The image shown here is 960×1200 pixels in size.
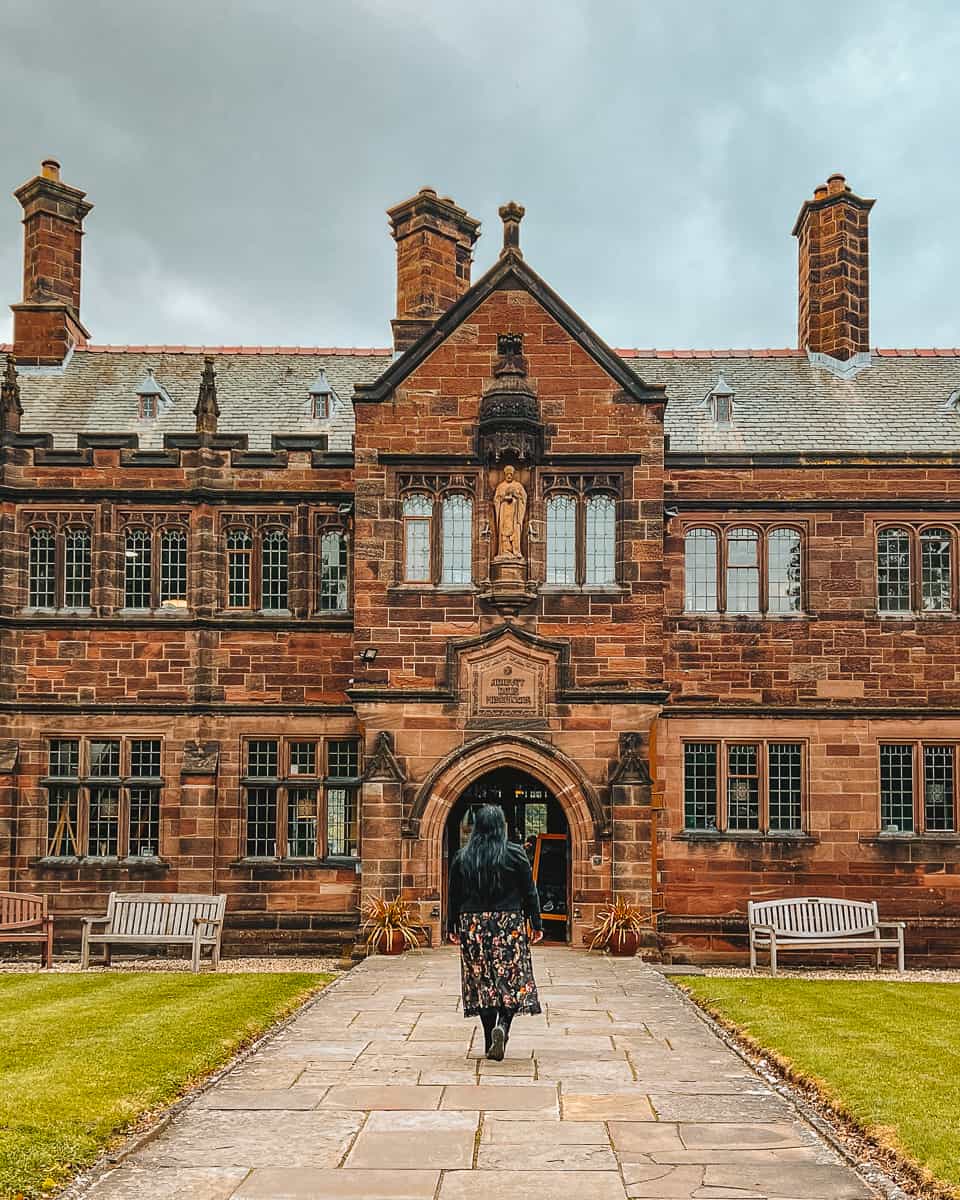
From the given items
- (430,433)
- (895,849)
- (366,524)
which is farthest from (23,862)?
(895,849)

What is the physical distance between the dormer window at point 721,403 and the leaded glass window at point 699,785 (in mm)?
6475

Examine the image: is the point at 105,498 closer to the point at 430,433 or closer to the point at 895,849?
the point at 430,433

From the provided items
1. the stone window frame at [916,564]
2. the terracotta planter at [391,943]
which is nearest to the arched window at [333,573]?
the terracotta planter at [391,943]

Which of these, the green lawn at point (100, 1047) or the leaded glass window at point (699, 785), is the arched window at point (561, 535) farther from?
the green lawn at point (100, 1047)

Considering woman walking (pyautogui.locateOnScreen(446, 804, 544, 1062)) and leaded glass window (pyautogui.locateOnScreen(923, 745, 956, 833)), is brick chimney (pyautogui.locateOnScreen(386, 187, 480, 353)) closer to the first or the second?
leaded glass window (pyautogui.locateOnScreen(923, 745, 956, 833))

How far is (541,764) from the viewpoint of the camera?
23.0 m

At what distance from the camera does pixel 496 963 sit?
1209 centimetres

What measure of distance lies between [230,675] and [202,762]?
1.61 metres

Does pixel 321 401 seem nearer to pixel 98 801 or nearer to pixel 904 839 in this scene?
pixel 98 801

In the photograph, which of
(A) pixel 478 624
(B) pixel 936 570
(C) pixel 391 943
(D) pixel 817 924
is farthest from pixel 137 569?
(B) pixel 936 570

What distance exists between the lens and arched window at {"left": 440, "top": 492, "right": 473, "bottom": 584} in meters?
23.8

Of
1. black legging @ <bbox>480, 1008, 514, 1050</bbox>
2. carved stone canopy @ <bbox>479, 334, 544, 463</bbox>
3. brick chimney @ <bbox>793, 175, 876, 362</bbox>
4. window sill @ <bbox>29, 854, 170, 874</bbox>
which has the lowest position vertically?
black legging @ <bbox>480, 1008, 514, 1050</bbox>

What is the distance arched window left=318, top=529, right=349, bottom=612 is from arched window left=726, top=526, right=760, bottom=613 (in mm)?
6743

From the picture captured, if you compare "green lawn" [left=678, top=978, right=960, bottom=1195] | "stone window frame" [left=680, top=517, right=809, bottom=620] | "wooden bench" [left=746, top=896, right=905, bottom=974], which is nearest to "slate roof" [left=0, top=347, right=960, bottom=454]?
"stone window frame" [left=680, top=517, right=809, bottom=620]
